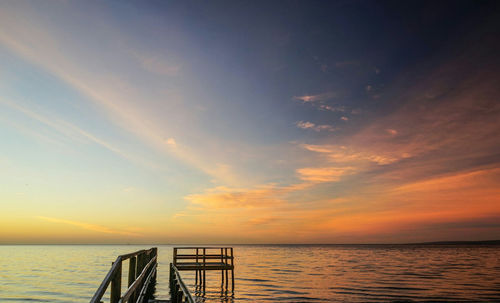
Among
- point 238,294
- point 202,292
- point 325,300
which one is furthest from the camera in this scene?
point 202,292

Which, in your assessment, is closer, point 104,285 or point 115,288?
point 104,285

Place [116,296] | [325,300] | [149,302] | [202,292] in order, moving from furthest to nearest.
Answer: [202,292] → [325,300] → [149,302] → [116,296]

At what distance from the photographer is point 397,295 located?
974 inches

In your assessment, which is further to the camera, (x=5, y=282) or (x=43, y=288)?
(x=5, y=282)

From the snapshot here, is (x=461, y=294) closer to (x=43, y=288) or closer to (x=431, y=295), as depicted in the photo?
(x=431, y=295)

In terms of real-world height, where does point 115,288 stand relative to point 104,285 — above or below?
below

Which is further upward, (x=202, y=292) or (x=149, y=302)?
(x=149, y=302)

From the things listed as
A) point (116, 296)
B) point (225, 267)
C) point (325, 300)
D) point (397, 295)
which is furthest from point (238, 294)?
point (116, 296)

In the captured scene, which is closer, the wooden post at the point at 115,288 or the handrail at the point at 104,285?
the handrail at the point at 104,285

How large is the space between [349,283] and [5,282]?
31041 mm

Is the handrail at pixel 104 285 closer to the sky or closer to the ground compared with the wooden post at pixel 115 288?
closer to the sky

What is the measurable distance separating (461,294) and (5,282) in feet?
123

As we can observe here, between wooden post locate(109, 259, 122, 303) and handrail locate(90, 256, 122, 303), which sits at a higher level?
handrail locate(90, 256, 122, 303)

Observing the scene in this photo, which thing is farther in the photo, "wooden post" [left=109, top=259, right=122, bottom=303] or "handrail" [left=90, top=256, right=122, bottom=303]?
"wooden post" [left=109, top=259, right=122, bottom=303]
